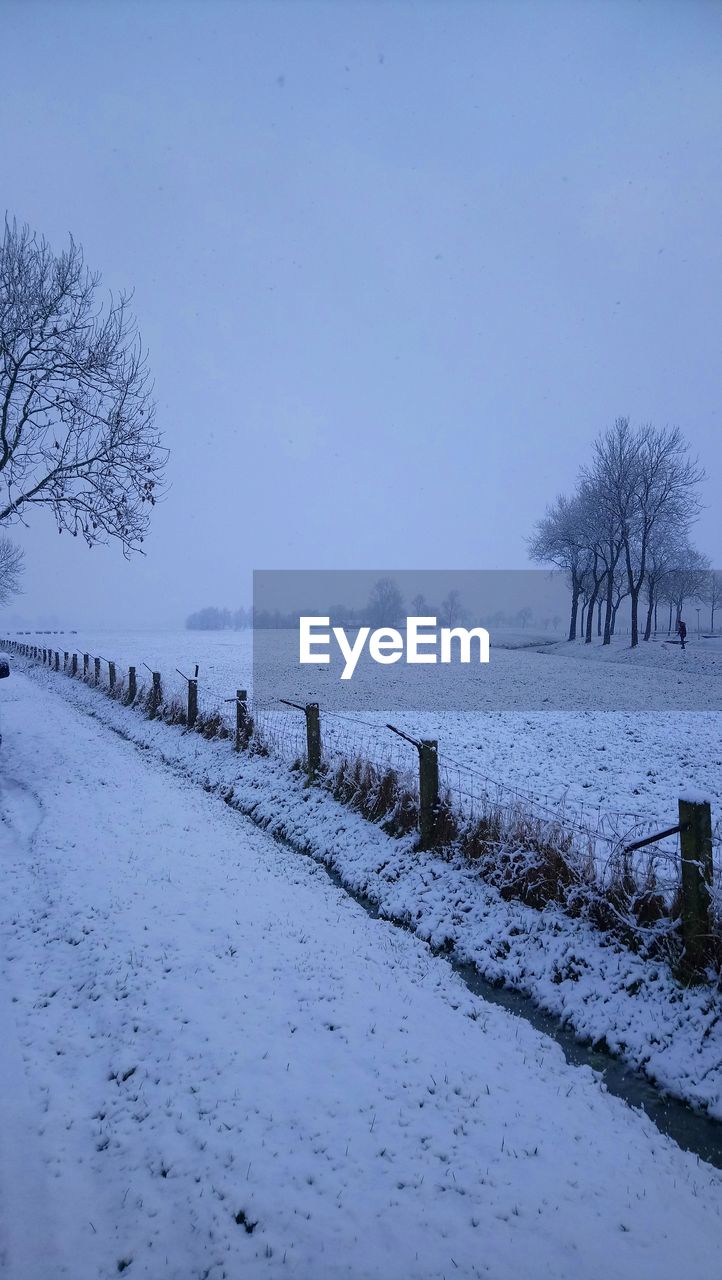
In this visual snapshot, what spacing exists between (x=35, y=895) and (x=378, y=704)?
53.6ft

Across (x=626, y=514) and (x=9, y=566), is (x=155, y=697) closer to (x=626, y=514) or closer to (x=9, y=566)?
(x=626, y=514)

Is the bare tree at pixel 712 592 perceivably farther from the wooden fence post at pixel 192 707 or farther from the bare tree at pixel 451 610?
the wooden fence post at pixel 192 707

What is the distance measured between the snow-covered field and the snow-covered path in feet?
13.8

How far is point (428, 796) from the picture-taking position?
8.55 metres

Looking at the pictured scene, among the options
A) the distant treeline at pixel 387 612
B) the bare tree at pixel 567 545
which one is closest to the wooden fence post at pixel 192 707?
the bare tree at pixel 567 545

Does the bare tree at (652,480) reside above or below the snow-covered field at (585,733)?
above

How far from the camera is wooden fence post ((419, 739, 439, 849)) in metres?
8.51

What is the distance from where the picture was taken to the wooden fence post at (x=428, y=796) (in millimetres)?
8508

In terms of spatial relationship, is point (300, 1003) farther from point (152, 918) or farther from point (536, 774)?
point (536, 774)

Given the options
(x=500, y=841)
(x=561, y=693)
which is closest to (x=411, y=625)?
(x=561, y=693)

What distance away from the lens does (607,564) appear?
46.3 meters

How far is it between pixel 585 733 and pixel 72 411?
15286mm

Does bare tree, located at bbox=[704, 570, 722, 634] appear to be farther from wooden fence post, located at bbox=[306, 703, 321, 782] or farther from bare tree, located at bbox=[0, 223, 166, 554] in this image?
bare tree, located at bbox=[0, 223, 166, 554]

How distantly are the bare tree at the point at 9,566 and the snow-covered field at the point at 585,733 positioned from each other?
109ft
